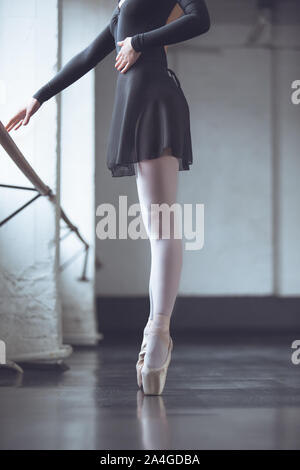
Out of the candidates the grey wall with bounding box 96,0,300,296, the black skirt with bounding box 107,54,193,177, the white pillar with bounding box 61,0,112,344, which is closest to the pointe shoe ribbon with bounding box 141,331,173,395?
the black skirt with bounding box 107,54,193,177

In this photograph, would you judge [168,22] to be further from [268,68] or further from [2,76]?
[268,68]

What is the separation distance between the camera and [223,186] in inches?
215

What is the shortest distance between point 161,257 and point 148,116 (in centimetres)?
35

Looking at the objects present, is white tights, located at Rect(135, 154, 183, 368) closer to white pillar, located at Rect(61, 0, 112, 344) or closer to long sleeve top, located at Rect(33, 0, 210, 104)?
long sleeve top, located at Rect(33, 0, 210, 104)

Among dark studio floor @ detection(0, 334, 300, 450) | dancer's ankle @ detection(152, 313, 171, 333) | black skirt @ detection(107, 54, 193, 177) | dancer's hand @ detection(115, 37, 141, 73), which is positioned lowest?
dark studio floor @ detection(0, 334, 300, 450)

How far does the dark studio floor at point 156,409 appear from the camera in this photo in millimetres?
976

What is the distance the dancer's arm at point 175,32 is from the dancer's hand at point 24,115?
347 millimetres

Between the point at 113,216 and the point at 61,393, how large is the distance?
13.1 ft

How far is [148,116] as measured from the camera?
1.48m

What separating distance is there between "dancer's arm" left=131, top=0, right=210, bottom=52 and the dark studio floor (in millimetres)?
835

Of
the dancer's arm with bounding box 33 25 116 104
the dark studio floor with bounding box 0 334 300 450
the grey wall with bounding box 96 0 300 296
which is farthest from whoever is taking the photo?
the grey wall with bounding box 96 0 300 296

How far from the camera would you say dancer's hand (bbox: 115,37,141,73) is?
4.83ft

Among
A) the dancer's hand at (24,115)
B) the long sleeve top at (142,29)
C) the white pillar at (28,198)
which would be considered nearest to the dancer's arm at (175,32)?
the long sleeve top at (142,29)

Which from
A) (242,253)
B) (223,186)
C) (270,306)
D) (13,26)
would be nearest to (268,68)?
(223,186)
